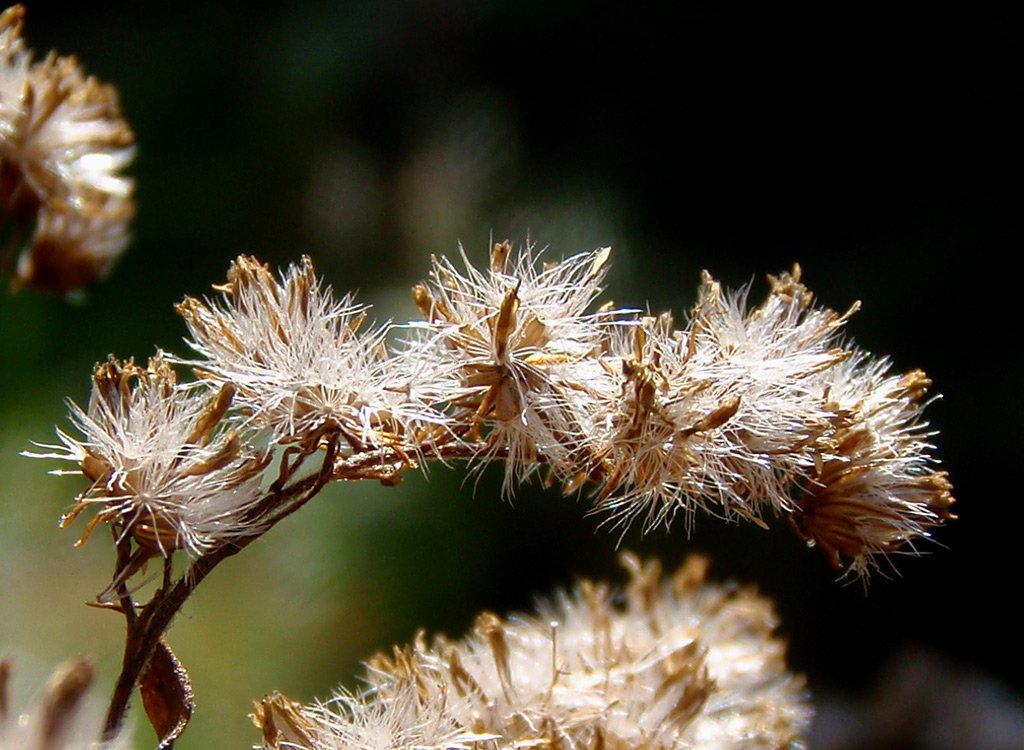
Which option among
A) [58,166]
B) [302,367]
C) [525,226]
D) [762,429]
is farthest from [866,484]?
[525,226]

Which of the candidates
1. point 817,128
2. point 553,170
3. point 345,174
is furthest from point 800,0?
point 345,174

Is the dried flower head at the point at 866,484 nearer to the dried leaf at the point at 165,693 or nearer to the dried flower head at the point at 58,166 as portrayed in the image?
the dried leaf at the point at 165,693

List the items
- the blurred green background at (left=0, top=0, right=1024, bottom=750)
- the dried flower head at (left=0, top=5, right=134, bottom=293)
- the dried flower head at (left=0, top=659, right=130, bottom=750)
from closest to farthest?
the dried flower head at (left=0, top=659, right=130, bottom=750)
the dried flower head at (left=0, top=5, right=134, bottom=293)
the blurred green background at (left=0, top=0, right=1024, bottom=750)

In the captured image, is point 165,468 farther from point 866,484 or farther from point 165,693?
point 866,484

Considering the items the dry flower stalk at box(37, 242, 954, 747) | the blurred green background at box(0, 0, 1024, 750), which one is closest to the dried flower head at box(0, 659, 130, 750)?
the dry flower stalk at box(37, 242, 954, 747)

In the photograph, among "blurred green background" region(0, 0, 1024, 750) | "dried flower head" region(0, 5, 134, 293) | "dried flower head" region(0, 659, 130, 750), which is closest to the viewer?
"dried flower head" region(0, 659, 130, 750)

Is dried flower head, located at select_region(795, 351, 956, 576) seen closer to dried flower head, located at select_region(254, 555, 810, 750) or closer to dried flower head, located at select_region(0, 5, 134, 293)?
dried flower head, located at select_region(254, 555, 810, 750)
